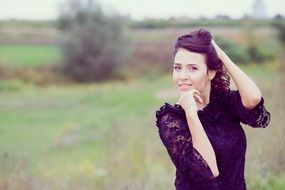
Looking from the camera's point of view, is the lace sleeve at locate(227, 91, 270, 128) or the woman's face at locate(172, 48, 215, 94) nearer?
the woman's face at locate(172, 48, 215, 94)

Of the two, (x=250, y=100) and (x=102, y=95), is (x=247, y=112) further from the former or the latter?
(x=102, y=95)

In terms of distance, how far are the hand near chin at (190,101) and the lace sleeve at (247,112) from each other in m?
0.22

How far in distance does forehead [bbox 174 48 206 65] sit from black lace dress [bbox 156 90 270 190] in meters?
0.20

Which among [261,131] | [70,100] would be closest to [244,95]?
[261,131]

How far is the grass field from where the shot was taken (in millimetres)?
5746

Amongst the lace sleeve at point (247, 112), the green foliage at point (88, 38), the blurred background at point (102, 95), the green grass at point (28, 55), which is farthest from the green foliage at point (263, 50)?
the lace sleeve at point (247, 112)

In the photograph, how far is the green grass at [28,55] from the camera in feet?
106

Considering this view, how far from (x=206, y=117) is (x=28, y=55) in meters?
32.6

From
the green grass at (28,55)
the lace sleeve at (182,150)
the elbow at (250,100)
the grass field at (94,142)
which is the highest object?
the elbow at (250,100)

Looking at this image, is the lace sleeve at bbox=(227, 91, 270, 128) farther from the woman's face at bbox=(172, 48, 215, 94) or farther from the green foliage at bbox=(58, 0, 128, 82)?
the green foliage at bbox=(58, 0, 128, 82)

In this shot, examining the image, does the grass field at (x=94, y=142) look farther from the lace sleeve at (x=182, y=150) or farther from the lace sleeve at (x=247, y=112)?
the lace sleeve at (x=182, y=150)

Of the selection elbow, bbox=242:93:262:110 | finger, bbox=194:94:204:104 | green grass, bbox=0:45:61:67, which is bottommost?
green grass, bbox=0:45:61:67

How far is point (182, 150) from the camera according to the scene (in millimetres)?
2395

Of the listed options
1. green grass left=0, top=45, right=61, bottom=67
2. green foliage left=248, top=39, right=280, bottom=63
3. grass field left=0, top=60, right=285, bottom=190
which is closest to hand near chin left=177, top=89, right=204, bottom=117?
grass field left=0, top=60, right=285, bottom=190
